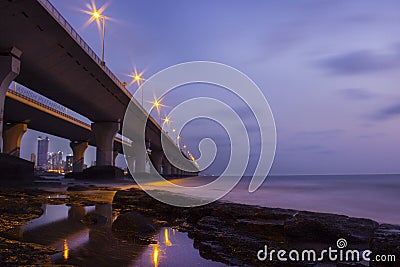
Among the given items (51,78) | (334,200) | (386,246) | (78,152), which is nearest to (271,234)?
(386,246)

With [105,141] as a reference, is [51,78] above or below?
above

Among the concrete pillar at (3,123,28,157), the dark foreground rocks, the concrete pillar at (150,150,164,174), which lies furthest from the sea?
the concrete pillar at (150,150,164,174)

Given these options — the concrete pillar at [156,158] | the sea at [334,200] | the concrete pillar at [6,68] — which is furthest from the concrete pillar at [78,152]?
the concrete pillar at [6,68]

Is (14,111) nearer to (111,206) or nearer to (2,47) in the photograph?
(2,47)

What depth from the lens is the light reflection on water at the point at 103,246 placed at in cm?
580

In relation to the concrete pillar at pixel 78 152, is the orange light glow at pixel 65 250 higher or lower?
lower

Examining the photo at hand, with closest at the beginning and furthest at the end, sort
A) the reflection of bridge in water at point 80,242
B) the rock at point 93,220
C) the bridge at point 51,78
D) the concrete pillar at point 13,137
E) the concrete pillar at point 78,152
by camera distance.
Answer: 1. the reflection of bridge in water at point 80,242
2. the rock at point 93,220
3. the bridge at point 51,78
4. the concrete pillar at point 13,137
5. the concrete pillar at point 78,152

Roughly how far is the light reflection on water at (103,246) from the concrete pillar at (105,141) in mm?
49089

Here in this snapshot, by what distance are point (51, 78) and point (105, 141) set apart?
24.3m

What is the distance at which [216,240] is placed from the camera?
25.2 feet

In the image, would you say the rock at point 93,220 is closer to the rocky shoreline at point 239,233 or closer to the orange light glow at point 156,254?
the rocky shoreline at point 239,233

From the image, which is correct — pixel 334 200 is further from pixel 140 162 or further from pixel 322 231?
pixel 140 162

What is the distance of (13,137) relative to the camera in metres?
60.5

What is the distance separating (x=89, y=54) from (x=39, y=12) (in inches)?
365
